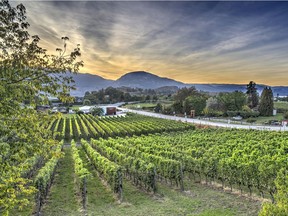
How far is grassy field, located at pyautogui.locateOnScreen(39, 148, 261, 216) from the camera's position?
13258 mm

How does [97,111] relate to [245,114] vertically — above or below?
above

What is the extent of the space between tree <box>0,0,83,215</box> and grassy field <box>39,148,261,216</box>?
23.8 feet

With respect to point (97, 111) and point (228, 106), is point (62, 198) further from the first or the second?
point (97, 111)

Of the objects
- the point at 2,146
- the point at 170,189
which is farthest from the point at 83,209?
the point at 2,146

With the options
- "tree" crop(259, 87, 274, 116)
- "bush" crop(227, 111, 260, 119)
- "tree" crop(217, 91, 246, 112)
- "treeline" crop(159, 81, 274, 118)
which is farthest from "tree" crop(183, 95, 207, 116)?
"tree" crop(259, 87, 274, 116)

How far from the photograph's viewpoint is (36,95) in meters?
7.63

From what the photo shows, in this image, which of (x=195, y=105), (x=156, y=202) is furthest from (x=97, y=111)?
(x=156, y=202)

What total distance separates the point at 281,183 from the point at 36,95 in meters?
8.61

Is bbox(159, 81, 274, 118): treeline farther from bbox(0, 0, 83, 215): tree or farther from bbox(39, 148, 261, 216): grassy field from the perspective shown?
bbox(0, 0, 83, 215): tree

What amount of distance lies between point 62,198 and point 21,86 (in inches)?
453

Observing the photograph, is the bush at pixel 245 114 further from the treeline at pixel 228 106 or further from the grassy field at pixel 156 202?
the grassy field at pixel 156 202

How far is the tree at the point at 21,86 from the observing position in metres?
6.87

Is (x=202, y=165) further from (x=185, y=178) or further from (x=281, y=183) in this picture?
(x=281, y=183)

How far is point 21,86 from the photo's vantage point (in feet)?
23.3
